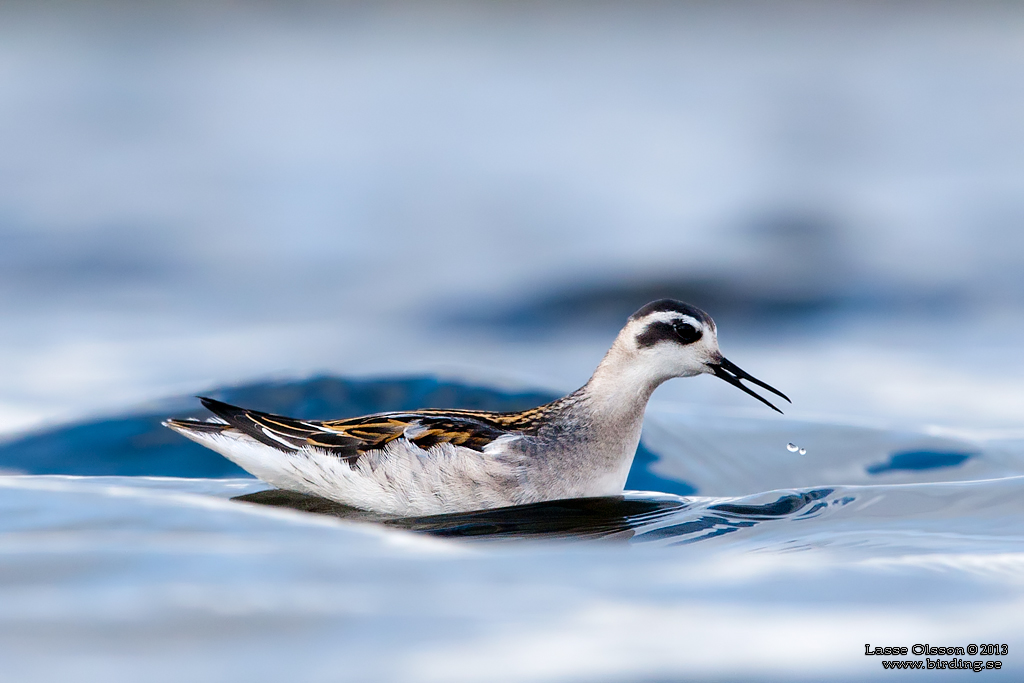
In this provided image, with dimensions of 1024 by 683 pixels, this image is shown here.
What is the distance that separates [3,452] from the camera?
8.01 metres

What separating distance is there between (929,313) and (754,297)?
5.83ft

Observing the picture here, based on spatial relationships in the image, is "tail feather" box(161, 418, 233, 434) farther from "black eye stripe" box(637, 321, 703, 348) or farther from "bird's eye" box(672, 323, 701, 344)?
"bird's eye" box(672, 323, 701, 344)

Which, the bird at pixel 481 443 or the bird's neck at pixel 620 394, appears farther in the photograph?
the bird's neck at pixel 620 394

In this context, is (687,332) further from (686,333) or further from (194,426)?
(194,426)

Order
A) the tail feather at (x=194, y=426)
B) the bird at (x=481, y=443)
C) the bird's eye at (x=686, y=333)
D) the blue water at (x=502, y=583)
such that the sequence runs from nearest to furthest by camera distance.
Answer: the blue water at (x=502, y=583), the bird at (x=481, y=443), the tail feather at (x=194, y=426), the bird's eye at (x=686, y=333)

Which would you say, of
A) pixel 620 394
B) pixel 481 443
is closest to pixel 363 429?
pixel 481 443

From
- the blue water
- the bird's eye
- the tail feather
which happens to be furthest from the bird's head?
the tail feather

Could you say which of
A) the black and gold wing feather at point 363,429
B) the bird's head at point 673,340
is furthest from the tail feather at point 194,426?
the bird's head at point 673,340

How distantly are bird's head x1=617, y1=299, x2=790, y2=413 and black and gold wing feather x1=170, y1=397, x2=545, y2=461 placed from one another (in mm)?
710

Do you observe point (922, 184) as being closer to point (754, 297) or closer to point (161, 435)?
point (754, 297)

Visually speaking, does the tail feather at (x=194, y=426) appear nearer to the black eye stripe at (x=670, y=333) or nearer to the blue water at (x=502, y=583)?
the blue water at (x=502, y=583)

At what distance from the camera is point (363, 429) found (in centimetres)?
639

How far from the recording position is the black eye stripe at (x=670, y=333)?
664cm

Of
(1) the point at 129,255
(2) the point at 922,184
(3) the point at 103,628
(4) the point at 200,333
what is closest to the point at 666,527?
(3) the point at 103,628
